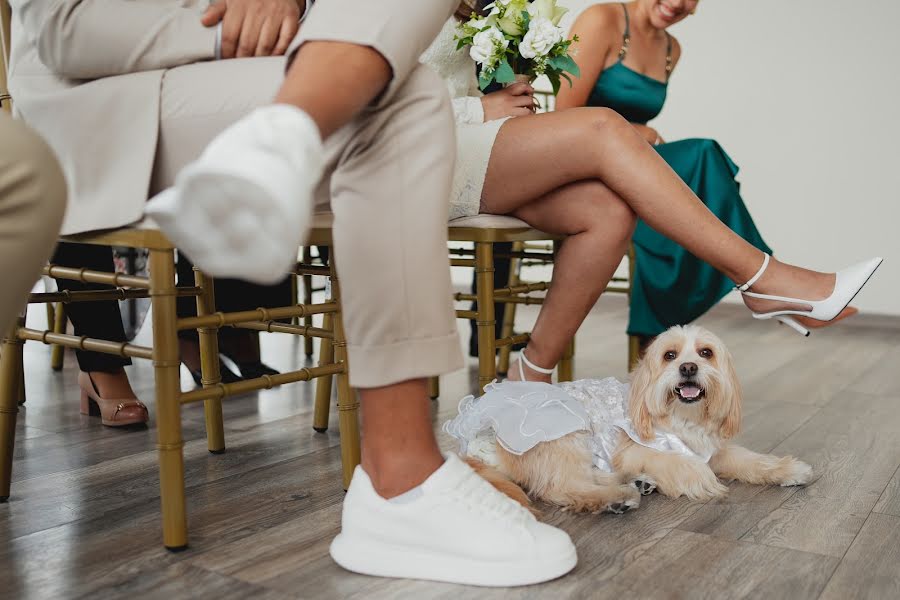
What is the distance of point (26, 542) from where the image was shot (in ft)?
4.18

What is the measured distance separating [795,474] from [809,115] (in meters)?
3.50

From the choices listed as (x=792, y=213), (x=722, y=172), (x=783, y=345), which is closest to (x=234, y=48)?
(x=722, y=172)

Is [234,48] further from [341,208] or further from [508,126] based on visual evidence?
[508,126]

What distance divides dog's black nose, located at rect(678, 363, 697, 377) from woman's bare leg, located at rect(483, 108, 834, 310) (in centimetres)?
16

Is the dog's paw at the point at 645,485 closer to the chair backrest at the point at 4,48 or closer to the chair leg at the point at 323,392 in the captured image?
the chair leg at the point at 323,392

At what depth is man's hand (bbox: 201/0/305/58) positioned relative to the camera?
126 cm

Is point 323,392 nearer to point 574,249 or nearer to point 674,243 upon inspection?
point 574,249

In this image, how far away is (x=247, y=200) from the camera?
756 mm

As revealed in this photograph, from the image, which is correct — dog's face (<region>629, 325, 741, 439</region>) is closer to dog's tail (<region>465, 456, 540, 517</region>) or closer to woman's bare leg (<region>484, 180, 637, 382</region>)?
woman's bare leg (<region>484, 180, 637, 382</region>)

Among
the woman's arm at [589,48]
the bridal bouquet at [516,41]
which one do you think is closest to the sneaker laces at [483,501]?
the bridal bouquet at [516,41]

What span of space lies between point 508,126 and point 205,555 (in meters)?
0.91

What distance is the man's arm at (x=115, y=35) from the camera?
1.24 metres

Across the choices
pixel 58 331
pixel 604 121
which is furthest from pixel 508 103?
pixel 58 331

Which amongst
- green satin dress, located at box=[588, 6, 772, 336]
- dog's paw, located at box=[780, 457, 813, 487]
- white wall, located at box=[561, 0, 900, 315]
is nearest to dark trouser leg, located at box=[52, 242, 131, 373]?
dog's paw, located at box=[780, 457, 813, 487]
